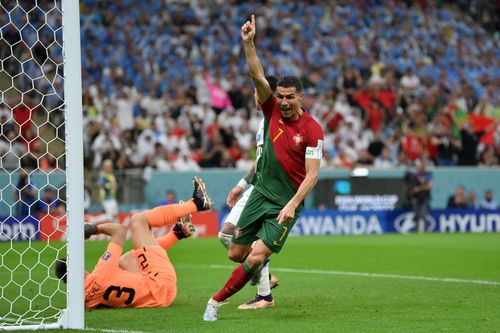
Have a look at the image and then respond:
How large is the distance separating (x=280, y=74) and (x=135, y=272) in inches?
726

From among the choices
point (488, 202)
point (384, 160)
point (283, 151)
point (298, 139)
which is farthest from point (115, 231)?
point (488, 202)

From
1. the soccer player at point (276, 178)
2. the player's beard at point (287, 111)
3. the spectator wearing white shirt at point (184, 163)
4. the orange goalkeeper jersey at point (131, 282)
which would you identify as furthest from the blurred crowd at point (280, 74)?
the player's beard at point (287, 111)

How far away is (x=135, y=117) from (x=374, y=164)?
6.90m

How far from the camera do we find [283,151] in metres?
9.14

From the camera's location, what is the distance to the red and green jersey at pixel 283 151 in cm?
905

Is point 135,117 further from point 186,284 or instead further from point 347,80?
point 186,284

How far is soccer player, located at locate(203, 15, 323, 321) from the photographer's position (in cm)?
885

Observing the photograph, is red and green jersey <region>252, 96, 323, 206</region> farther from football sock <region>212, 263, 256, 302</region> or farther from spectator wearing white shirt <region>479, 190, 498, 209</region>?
spectator wearing white shirt <region>479, 190, 498, 209</region>

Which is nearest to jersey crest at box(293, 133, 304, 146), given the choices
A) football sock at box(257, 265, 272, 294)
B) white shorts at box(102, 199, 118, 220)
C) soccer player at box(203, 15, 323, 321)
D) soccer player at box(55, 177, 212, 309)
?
soccer player at box(203, 15, 323, 321)

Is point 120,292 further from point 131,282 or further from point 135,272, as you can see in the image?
point 135,272

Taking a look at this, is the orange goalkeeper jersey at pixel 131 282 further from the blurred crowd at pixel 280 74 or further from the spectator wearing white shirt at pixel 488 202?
the spectator wearing white shirt at pixel 488 202

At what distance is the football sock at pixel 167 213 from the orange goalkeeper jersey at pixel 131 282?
18.8 inches

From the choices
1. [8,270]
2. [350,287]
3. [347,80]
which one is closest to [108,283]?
[350,287]

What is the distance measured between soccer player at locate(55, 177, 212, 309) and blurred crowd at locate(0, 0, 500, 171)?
513 inches
